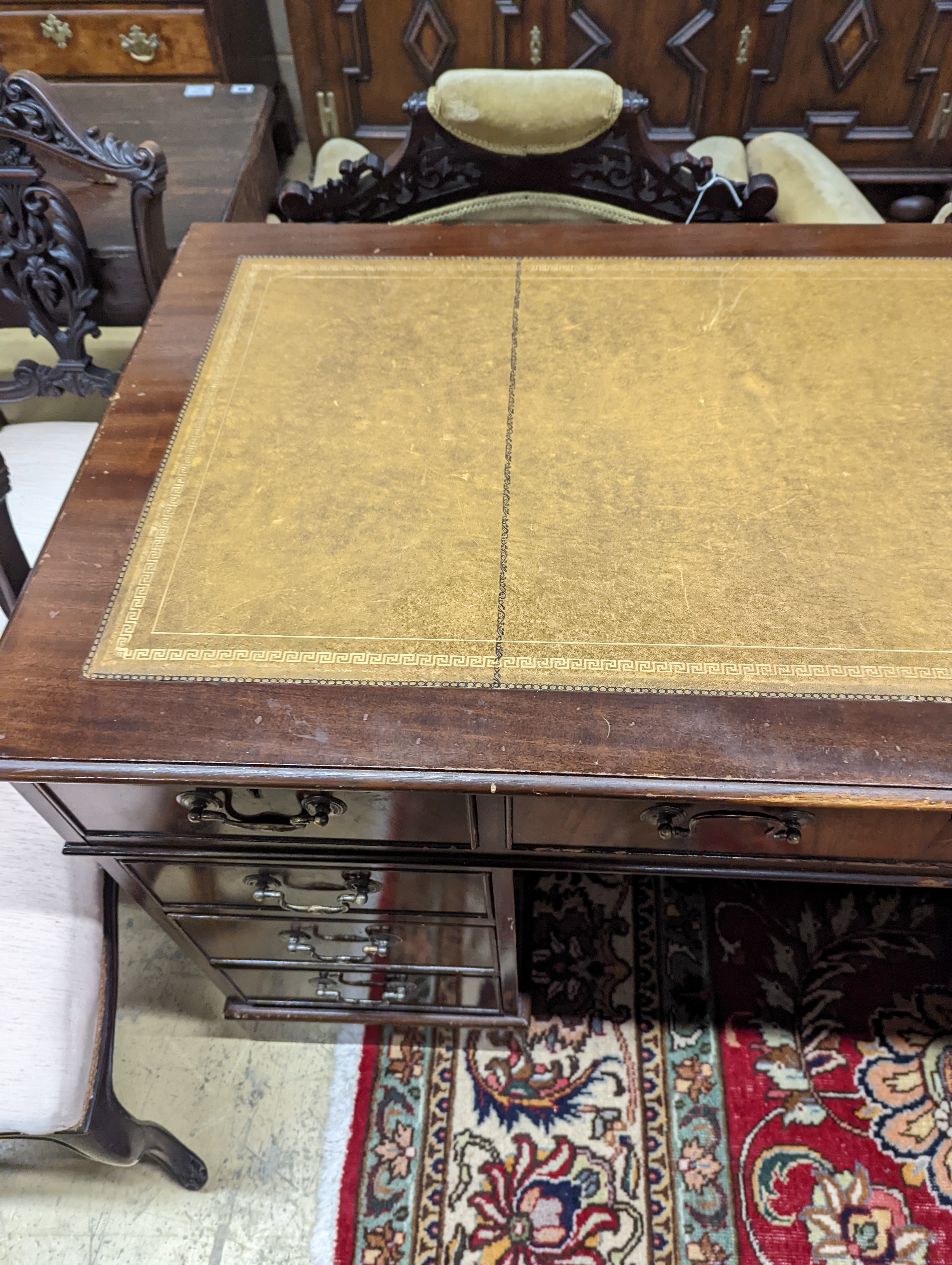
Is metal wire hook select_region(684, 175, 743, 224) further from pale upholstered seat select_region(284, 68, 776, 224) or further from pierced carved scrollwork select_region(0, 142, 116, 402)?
pierced carved scrollwork select_region(0, 142, 116, 402)

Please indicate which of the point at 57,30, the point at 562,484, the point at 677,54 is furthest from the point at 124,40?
the point at 562,484

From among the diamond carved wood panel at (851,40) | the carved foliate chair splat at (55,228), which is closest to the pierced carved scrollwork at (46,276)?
the carved foliate chair splat at (55,228)

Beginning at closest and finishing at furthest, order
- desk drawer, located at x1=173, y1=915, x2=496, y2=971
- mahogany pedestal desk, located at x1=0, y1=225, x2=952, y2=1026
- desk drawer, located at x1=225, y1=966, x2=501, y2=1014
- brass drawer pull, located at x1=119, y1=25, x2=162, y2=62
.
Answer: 1. mahogany pedestal desk, located at x1=0, y1=225, x2=952, y2=1026
2. desk drawer, located at x1=173, y1=915, x2=496, y2=971
3. desk drawer, located at x1=225, y1=966, x2=501, y2=1014
4. brass drawer pull, located at x1=119, y1=25, x2=162, y2=62

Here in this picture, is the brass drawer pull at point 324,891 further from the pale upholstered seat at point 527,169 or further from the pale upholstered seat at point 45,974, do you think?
the pale upholstered seat at point 527,169

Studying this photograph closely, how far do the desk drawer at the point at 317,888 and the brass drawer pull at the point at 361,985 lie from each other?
195 millimetres

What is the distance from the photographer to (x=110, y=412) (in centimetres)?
93

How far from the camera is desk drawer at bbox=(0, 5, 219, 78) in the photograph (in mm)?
2061

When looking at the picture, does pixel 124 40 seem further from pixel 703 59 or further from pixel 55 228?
pixel 703 59

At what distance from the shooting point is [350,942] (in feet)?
3.35

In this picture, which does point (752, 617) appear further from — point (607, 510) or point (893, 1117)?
point (893, 1117)

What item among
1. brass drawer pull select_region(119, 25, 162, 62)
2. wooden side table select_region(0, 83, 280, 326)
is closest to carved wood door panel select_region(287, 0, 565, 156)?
wooden side table select_region(0, 83, 280, 326)

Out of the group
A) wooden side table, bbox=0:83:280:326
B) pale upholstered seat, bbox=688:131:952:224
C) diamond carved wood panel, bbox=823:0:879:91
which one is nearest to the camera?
pale upholstered seat, bbox=688:131:952:224

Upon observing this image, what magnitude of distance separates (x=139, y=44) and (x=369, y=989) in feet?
7.45

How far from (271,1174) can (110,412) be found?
1022mm
